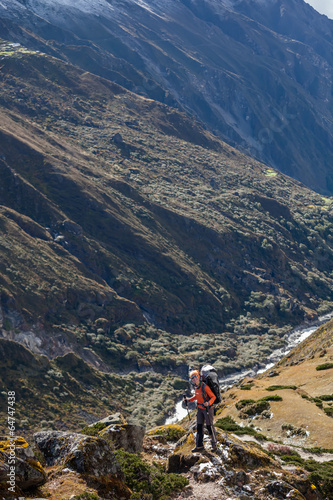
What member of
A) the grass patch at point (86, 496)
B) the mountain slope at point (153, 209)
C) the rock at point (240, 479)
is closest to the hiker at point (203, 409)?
the rock at point (240, 479)

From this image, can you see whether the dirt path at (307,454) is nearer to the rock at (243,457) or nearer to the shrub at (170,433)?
the shrub at (170,433)

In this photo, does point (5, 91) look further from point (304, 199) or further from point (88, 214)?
point (304, 199)

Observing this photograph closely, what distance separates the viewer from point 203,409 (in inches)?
663

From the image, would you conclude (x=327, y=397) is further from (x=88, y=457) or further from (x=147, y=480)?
(x=88, y=457)

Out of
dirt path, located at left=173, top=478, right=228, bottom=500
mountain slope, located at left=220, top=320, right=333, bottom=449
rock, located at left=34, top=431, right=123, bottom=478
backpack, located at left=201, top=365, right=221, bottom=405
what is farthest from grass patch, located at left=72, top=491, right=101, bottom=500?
mountain slope, located at left=220, top=320, right=333, bottom=449

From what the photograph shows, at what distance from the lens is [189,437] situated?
1805 cm

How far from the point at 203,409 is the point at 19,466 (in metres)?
6.99

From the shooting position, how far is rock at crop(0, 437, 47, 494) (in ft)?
39.0

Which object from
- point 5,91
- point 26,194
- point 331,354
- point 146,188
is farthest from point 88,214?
point 331,354

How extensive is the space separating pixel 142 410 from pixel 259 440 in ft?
169

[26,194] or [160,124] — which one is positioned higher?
[160,124]

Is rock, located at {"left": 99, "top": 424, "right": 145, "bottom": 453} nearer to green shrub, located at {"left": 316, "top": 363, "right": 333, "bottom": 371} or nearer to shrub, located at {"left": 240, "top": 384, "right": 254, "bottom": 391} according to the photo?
shrub, located at {"left": 240, "top": 384, "right": 254, "bottom": 391}

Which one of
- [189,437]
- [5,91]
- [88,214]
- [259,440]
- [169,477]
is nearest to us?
[169,477]

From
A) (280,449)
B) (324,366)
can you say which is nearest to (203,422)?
(280,449)
